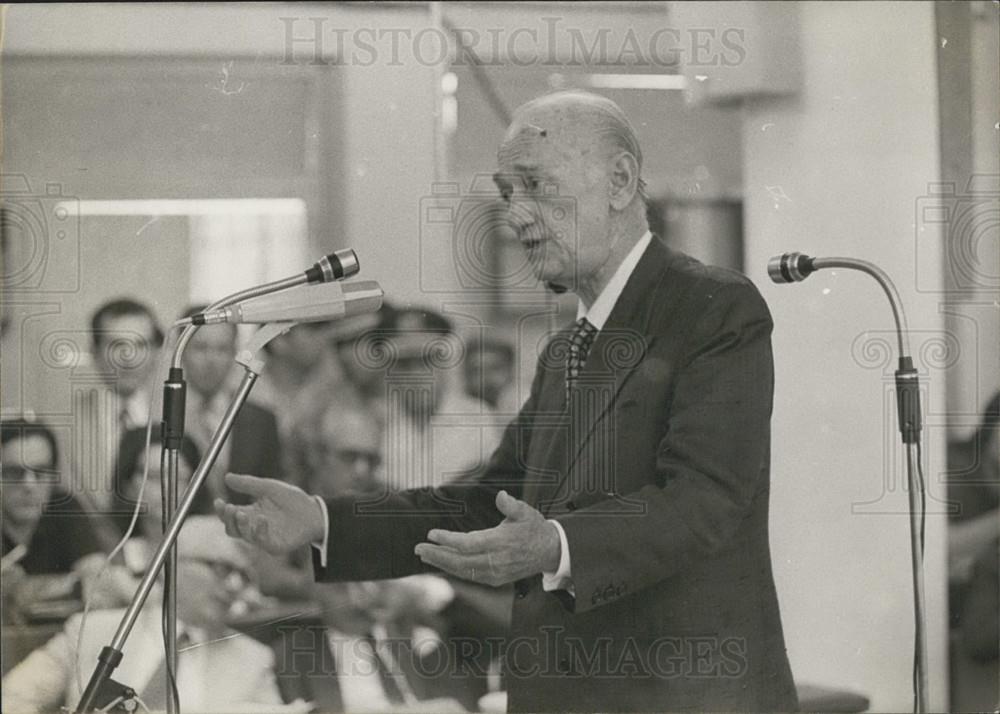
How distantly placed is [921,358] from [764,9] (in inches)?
28.3

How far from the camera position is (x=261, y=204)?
7.49ft

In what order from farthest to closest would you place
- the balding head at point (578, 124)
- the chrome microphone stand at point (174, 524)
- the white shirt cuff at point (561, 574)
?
the balding head at point (578, 124), the white shirt cuff at point (561, 574), the chrome microphone stand at point (174, 524)

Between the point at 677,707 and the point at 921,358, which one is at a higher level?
the point at 921,358

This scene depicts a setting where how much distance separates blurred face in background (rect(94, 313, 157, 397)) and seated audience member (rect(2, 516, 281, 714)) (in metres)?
0.28

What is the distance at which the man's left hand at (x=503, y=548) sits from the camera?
216cm

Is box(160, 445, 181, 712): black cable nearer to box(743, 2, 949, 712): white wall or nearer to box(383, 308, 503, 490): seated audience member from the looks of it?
box(383, 308, 503, 490): seated audience member

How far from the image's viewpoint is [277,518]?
7.42 feet

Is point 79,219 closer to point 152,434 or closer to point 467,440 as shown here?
point 152,434

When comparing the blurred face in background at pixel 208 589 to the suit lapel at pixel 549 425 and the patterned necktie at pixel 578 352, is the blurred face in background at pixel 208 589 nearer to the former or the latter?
the suit lapel at pixel 549 425

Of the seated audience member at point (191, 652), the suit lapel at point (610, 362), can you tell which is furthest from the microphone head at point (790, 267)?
the seated audience member at point (191, 652)

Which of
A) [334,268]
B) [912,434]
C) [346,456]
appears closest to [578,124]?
[334,268]

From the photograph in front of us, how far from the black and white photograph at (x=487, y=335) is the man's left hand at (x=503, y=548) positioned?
0.04 ft

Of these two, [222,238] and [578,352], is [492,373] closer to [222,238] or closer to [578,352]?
[578,352]

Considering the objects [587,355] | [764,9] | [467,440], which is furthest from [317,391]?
[764,9]
